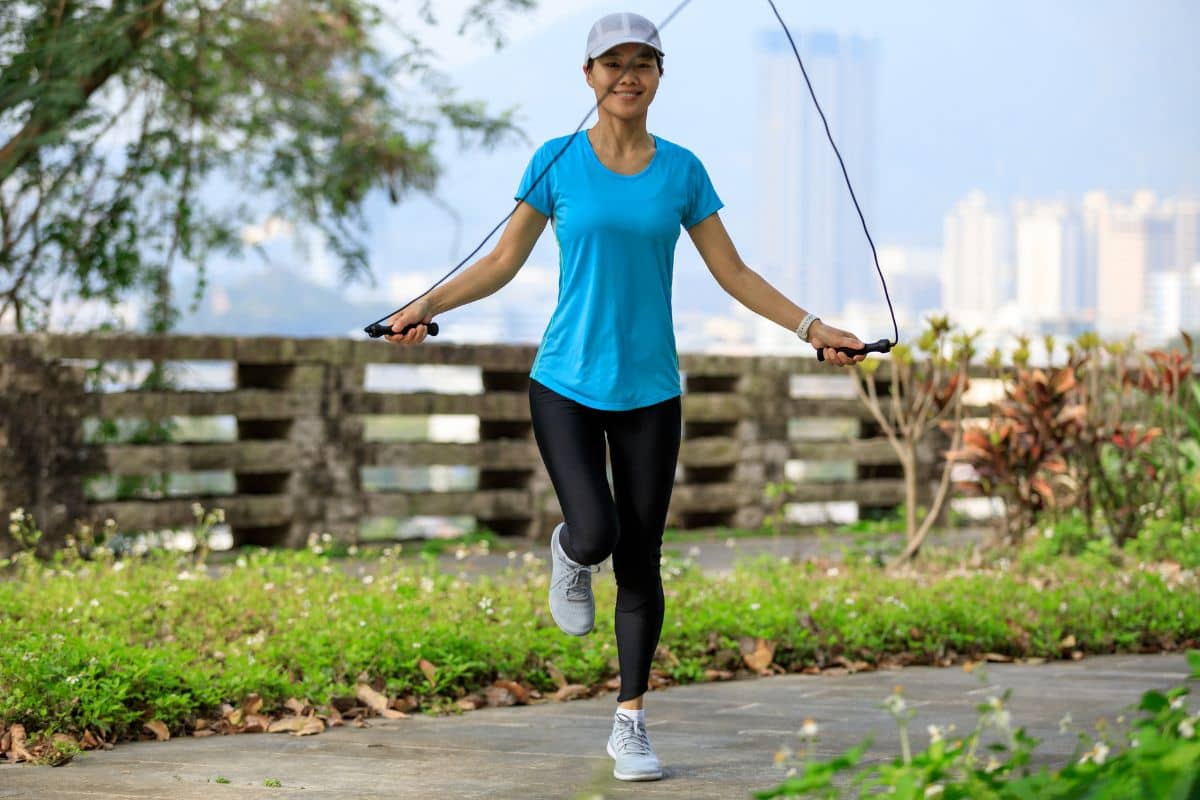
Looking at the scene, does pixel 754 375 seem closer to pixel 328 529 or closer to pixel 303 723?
pixel 328 529

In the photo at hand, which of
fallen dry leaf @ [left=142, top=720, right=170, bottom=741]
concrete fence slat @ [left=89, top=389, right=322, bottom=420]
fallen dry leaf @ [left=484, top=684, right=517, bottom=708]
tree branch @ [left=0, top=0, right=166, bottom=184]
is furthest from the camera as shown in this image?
tree branch @ [left=0, top=0, right=166, bottom=184]

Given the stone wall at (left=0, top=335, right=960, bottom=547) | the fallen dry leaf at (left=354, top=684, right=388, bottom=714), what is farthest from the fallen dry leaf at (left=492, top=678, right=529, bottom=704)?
the stone wall at (left=0, top=335, right=960, bottom=547)

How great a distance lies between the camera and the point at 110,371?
32.6 ft

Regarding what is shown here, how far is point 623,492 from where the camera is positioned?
432 cm

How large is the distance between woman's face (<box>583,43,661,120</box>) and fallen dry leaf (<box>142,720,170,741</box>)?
2.21 meters

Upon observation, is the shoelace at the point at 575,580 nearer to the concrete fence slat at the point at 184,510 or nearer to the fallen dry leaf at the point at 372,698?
the fallen dry leaf at the point at 372,698

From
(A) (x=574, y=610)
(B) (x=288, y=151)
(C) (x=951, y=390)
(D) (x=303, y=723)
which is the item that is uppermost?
(B) (x=288, y=151)

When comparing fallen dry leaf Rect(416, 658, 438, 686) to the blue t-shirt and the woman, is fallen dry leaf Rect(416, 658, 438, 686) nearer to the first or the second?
the woman

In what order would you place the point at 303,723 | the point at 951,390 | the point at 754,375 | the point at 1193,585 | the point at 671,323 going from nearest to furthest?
the point at 671,323 < the point at 303,723 < the point at 1193,585 < the point at 951,390 < the point at 754,375

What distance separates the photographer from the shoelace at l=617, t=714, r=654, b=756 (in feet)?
13.7

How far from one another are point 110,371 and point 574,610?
628cm

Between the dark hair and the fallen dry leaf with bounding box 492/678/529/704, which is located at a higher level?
the dark hair

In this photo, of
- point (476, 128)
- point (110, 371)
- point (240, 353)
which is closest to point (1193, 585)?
point (240, 353)

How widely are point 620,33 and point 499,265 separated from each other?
27.4 inches
